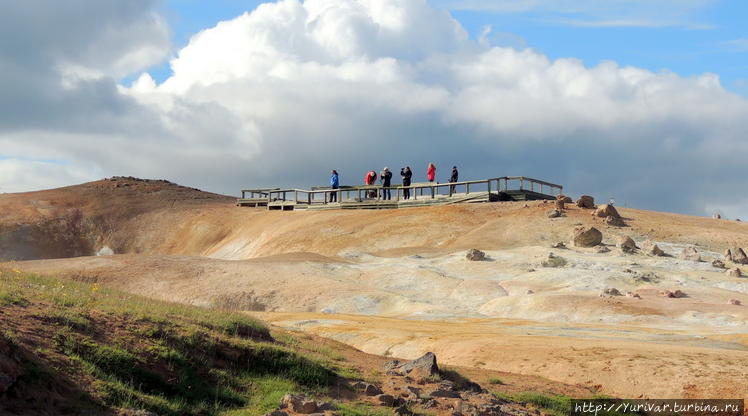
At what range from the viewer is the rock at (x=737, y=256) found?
41.5m

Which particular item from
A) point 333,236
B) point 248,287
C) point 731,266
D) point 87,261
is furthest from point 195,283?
point 731,266

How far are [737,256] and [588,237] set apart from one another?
7.02 meters

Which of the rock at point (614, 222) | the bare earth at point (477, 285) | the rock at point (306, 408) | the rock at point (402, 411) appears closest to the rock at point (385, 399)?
the rock at point (402, 411)

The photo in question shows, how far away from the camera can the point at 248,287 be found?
120 ft

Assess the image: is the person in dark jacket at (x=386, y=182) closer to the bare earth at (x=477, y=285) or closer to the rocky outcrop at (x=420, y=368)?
the bare earth at (x=477, y=285)

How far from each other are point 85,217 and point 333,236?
3059 cm

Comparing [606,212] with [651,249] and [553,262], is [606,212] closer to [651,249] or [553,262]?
[651,249]

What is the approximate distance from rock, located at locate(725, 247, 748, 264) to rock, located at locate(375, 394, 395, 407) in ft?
104

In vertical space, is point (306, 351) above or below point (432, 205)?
below

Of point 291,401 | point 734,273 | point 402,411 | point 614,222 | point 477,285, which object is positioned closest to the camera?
point 291,401

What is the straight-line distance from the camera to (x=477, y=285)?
36219 millimetres

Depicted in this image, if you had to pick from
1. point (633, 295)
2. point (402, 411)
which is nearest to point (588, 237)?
point (633, 295)

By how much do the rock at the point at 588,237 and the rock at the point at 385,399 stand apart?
31.2 meters

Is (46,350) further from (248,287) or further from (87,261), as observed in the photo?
(87,261)
